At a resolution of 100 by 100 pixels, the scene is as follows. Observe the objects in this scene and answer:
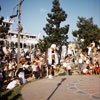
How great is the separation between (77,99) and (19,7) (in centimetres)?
910

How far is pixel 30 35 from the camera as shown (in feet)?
194

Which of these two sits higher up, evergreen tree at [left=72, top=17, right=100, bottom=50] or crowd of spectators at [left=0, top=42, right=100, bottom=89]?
evergreen tree at [left=72, top=17, right=100, bottom=50]

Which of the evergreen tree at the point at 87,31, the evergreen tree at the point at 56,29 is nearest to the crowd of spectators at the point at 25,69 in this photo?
the evergreen tree at the point at 56,29

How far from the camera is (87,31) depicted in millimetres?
36875

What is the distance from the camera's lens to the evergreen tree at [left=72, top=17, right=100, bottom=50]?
1421 inches

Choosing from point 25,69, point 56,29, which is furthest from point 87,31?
point 25,69

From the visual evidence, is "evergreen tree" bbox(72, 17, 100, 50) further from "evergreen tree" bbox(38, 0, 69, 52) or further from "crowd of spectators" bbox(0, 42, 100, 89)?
"crowd of spectators" bbox(0, 42, 100, 89)

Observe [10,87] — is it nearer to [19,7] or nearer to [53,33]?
[19,7]

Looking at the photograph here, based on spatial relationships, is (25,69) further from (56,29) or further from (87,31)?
(87,31)

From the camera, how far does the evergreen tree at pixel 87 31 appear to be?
36.1m

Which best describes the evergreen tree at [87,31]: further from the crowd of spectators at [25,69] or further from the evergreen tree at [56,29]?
the crowd of spectators at [25,69]

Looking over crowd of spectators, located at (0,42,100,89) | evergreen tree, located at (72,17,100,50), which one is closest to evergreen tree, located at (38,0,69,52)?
evergreen tree, located at (72,17,100,50)

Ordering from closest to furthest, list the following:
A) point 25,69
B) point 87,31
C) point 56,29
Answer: point 25,69
point 56,29
point 87,31

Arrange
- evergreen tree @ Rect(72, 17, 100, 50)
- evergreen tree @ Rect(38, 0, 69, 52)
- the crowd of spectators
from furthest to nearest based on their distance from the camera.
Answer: evergreen tree @ Rect(72, 17, 100, 50)
evergreen tree @ Rect(38, 0, 69, 52)
the crowd of spectators
